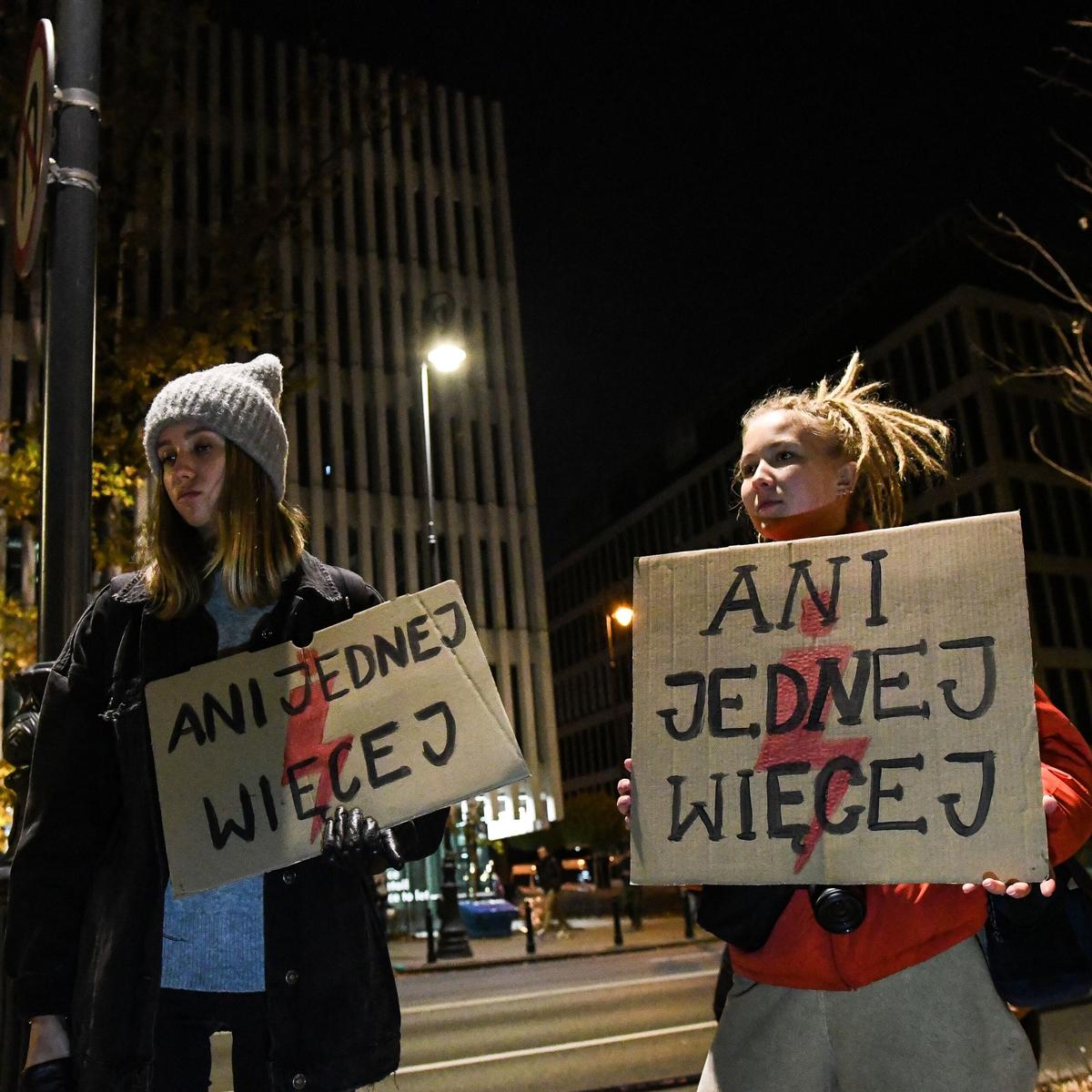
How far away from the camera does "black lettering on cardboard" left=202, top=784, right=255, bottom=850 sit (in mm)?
2363

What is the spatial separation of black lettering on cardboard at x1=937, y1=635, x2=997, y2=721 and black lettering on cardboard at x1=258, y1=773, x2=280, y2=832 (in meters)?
1.28

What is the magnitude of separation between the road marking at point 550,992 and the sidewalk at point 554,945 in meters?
3.50

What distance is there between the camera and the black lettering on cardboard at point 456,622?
97.5 inches

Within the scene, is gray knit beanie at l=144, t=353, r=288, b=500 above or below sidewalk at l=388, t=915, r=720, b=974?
above

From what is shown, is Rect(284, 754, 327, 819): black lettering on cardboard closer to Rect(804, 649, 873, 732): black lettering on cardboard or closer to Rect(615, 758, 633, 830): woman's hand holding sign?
Rect(615, 758, 633, 830): woman's hand holding sign

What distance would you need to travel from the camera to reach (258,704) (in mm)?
2488

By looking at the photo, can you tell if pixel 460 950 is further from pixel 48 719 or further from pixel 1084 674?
pixel 1084 674

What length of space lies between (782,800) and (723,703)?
223 mm

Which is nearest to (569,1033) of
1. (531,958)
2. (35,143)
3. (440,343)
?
(35,143)

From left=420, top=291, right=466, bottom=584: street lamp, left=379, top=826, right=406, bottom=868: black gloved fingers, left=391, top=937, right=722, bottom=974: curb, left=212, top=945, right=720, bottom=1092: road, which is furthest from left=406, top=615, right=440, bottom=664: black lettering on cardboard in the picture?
left=391, top=937, right=722, bottom=974: curb

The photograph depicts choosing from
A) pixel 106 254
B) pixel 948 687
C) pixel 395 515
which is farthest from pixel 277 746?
pixel 395 515

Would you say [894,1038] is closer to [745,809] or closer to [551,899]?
[745,809]

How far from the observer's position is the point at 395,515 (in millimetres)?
42812

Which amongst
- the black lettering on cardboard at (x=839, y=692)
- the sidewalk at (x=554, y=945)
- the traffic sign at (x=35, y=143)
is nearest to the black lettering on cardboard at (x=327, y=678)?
the black lettering on cardboard at (x=839, y=692)
